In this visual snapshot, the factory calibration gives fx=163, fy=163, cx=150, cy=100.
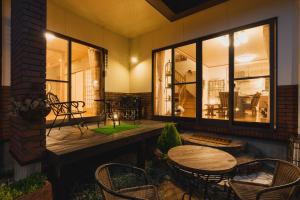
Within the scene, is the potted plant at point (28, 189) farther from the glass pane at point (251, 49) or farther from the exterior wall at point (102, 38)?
the glass pane at point (251, 49)

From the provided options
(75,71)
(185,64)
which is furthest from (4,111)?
(185,64)

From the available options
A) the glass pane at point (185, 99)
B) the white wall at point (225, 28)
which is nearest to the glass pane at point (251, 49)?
the white wall at point (225, 28)

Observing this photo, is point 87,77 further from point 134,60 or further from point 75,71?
point 134,60

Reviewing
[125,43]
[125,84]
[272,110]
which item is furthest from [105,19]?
[272,110]

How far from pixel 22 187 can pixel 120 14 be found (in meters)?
4.44

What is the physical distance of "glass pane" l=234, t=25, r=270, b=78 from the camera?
13.2 ft

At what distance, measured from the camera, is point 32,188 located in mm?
1792

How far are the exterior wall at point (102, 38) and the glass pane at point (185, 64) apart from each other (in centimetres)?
196

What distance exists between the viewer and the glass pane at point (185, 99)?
5.32 m

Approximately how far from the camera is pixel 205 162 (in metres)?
1.95

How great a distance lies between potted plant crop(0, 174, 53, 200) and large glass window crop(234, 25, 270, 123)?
3998mm

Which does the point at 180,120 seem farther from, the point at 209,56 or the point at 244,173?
the point at 209,56

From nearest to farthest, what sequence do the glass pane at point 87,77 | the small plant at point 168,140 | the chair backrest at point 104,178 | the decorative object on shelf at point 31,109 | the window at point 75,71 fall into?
1. the chair backrest at point 104,178
2. the decorative object on shelf at point 31,109
3. the small plant at point 168,140
4. the window at point 75,71
5. the glass pane at point 87,77

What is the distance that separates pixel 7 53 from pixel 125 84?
352cm
